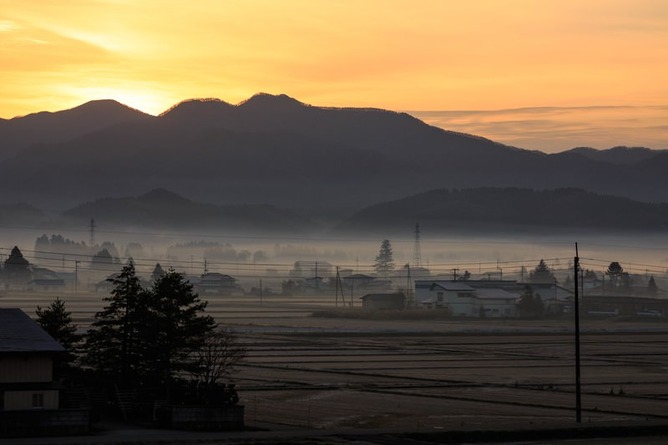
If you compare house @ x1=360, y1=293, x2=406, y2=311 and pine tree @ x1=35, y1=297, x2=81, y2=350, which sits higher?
house @ x1=360, y1=293, x2=406, y2=311

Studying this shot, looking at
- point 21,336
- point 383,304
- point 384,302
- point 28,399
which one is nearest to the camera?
point 28,399

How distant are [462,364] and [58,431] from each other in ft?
125

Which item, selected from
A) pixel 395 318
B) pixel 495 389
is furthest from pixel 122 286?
pixel 395 318

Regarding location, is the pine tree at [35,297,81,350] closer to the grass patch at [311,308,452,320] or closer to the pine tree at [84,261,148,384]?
the pine tree at [84,261,148,384]

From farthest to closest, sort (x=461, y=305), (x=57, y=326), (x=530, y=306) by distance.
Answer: (x=461, y=305)
(x=530, y=306)
(x=57, y=326)

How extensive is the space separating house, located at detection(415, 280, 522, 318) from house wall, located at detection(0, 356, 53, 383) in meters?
108

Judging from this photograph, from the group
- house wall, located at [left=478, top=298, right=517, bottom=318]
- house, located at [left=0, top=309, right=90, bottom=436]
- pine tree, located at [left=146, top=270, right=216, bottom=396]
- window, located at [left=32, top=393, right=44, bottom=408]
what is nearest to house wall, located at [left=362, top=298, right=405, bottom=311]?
house wall, located at [left=478, top=298, right=517, bottom=318]

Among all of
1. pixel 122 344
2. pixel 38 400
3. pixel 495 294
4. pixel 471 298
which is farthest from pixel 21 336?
pixel 495 294

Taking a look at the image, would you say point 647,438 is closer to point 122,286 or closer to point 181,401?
point 181,401

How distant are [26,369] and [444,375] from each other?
97.1 feet

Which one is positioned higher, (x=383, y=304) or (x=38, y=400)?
(x=383, y=304)

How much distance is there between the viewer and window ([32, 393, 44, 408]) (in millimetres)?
42094

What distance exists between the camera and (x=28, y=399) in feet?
138

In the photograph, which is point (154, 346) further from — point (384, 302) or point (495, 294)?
point (384, 302)
